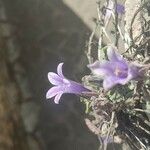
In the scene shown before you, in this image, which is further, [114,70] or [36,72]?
[36,72]

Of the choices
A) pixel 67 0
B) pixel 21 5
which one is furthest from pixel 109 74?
pixel 21 5

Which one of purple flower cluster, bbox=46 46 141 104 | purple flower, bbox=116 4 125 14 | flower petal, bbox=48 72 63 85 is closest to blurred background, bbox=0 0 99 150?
purple flower, bbox=116 4 125 14

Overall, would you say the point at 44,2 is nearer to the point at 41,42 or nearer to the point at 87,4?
the point at 41,42

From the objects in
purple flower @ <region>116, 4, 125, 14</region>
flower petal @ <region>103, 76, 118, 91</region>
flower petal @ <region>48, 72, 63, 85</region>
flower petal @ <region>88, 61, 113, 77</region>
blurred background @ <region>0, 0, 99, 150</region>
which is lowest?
flower petal @ <region>103, 76, 118, 91</region>

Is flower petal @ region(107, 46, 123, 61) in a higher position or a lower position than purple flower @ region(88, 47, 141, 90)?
higher

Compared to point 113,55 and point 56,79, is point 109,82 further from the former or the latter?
point 56,79

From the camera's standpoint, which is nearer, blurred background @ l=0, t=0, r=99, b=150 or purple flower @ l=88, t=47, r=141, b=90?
purple flower @ l=88, t=47, r=141, b=90

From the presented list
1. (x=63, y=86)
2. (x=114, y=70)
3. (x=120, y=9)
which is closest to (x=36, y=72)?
(x=120, y=9)

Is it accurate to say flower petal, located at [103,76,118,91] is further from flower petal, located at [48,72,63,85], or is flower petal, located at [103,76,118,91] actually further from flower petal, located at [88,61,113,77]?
flower petal, located at [48,72,63,85]
